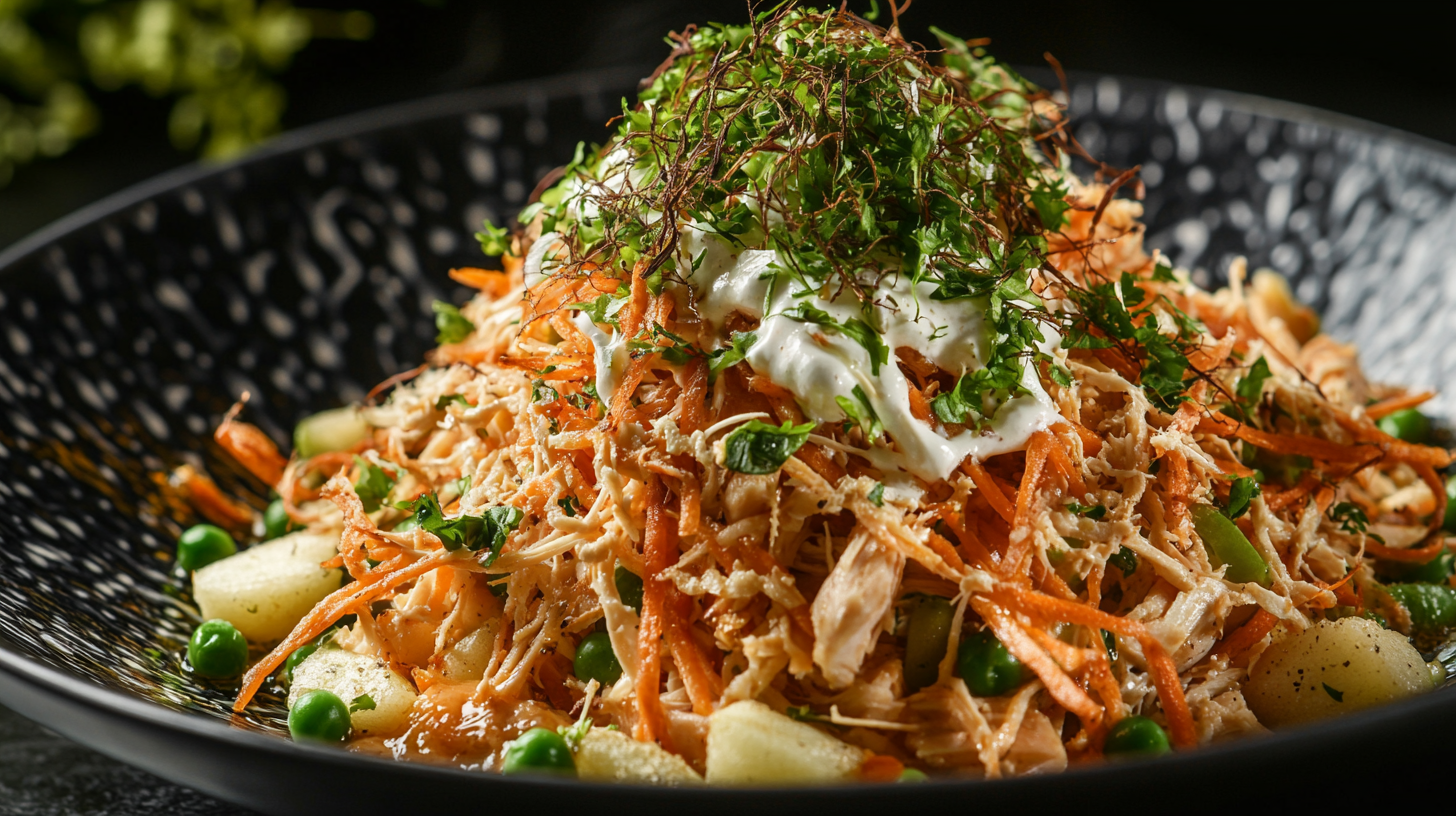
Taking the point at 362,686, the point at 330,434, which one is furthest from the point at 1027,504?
the point at 330,434

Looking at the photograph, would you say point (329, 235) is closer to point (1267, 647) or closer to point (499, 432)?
point (499, 432)

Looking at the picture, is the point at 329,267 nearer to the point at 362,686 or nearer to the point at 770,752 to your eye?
the point at 362,686

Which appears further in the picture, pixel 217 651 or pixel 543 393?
pixel 217 651

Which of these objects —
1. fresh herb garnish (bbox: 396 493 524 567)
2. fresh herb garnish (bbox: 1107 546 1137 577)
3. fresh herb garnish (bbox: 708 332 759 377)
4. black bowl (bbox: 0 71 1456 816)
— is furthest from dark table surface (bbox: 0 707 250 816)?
fresh herb garnish (bbox: 1107 546 1137 577)

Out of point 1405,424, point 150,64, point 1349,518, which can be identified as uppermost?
point 150,64

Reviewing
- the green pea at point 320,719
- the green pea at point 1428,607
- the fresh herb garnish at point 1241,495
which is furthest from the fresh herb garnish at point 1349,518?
the green pea at point 320,719

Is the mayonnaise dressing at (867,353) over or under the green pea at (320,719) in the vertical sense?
over

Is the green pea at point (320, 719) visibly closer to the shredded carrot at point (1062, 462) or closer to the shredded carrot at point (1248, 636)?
the shredded carrot at point (1062, 462)
